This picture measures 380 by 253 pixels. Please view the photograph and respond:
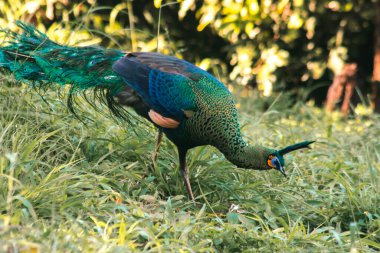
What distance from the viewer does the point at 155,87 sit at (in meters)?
4.84

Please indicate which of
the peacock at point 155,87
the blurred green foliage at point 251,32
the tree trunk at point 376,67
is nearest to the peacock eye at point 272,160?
the peacock at point 155,87

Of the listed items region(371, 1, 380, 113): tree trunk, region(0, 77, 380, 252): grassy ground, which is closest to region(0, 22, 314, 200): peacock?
region(0, 77, 380, 252): grassy ground

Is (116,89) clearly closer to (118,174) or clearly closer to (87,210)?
(118,174)

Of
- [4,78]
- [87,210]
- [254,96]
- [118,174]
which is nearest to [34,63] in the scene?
[4,78]

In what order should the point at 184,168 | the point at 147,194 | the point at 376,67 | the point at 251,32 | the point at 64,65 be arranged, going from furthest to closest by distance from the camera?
the point at 376,67 < the point at 251,32 < the point at 64,65 < the point at 184,168 < the point at 147,194

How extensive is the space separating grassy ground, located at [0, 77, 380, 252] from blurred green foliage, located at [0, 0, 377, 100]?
233cm

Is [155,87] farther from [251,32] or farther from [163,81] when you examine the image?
[251,32]

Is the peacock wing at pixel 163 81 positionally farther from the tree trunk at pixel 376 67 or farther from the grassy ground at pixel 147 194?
the tree trunk at pixel 376 67

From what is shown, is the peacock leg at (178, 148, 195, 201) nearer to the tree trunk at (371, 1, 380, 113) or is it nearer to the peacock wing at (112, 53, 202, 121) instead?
the peacock wing at (112, 53, 202, 121)

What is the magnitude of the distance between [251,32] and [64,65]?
3.78 metres

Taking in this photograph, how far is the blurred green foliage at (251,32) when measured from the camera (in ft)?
26.8

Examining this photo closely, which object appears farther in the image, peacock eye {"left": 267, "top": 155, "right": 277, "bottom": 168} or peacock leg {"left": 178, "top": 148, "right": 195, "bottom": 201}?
peacock leg {"left": 178, "top": 148, "right": 195, "bottom": 201}

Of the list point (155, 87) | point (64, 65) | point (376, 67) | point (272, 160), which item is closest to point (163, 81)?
point (155, 87)

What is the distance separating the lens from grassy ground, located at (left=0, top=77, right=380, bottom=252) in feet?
12.3
